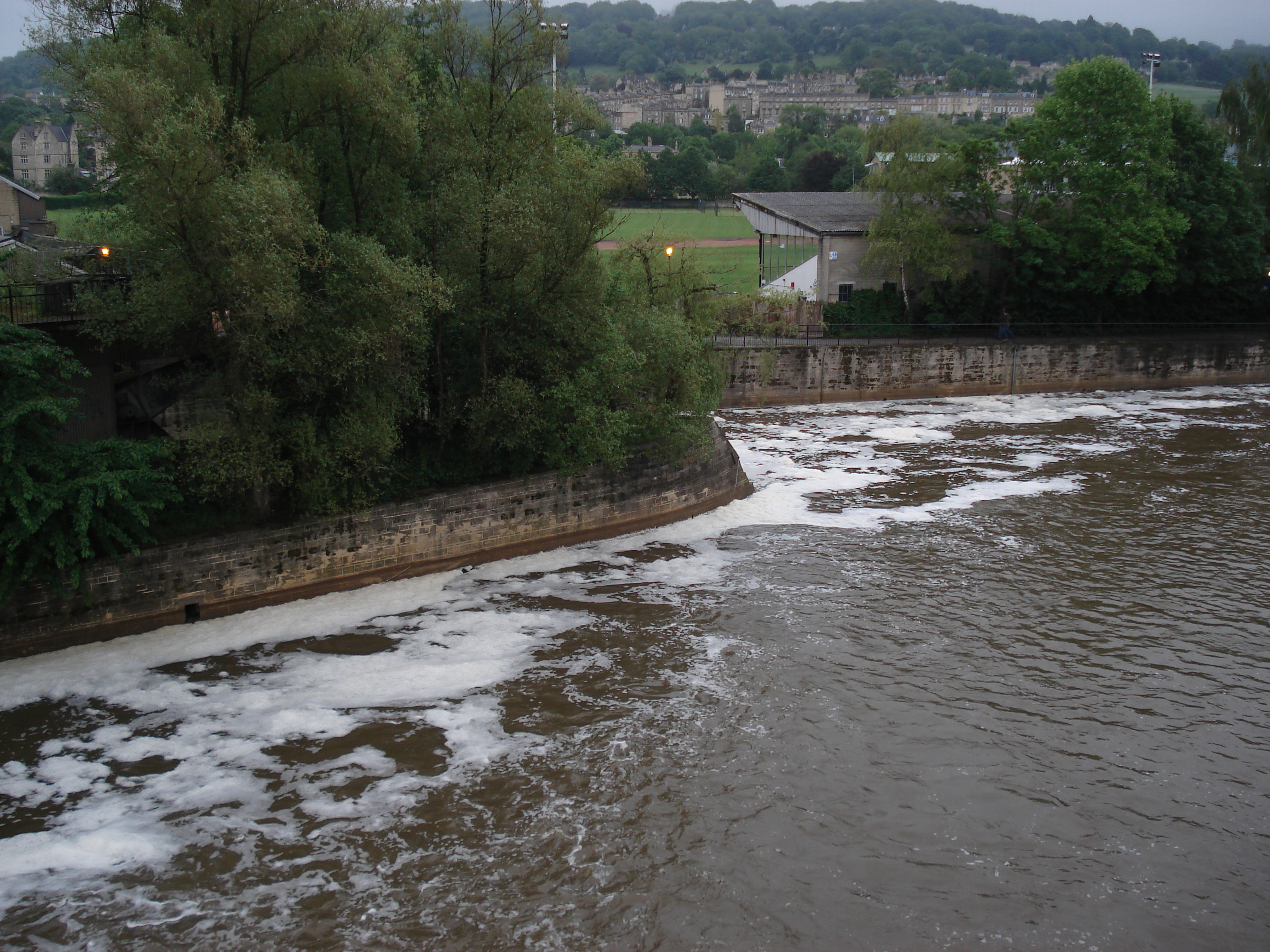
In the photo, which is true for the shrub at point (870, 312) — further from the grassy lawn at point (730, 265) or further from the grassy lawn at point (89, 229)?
the grassy lawn at point (89, 229)

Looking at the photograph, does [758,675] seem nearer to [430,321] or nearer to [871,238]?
[430,321]

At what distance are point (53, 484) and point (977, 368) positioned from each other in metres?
34.7

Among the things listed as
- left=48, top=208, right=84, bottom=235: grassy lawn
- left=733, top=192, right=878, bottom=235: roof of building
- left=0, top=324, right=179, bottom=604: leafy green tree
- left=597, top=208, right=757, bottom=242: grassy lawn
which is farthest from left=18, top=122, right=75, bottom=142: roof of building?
left=0, top=324, right=179, bottom=604: leafy green tree

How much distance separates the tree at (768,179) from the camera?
102000 mm

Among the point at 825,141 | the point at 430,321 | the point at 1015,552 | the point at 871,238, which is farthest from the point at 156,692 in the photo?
the point at 825,141

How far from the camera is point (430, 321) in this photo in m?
20.3

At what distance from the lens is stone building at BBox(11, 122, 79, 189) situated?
90.1 metres

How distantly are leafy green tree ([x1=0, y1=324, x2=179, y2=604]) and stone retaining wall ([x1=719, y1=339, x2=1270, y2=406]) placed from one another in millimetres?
23796

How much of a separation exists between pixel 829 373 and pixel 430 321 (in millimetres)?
22539

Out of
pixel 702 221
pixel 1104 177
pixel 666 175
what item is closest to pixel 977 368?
pixel 1104 177

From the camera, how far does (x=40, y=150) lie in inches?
3767

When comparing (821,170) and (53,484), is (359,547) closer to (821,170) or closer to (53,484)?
(53,484)

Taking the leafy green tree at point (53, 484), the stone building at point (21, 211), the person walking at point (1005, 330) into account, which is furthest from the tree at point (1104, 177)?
the stone building at point (21, 211)

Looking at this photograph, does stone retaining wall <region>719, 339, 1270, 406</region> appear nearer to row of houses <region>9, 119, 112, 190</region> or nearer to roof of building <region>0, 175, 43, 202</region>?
roof of building <region>0, 175, 43, 202</region>
